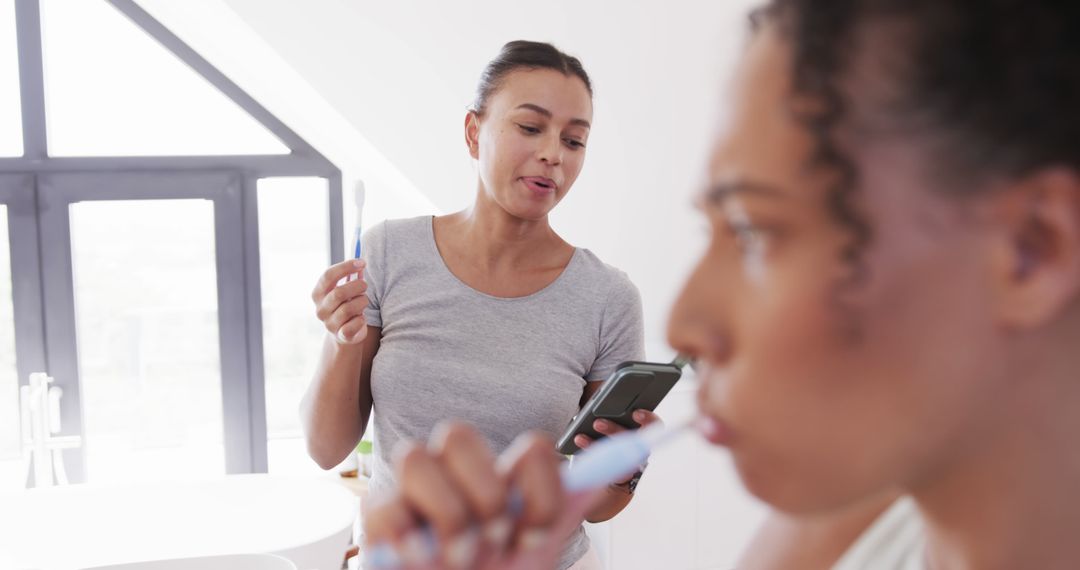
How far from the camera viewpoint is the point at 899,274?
0.30 meters

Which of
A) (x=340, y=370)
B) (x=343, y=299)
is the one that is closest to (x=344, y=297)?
(x=343, y=299)

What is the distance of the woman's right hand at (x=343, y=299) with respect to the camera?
0.96 m

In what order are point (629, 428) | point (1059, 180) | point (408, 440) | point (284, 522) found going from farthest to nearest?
point (284, 522) < point (408, 440) < point (629, 428) < point (1059, 180)

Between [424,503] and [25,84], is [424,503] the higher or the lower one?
the lower one

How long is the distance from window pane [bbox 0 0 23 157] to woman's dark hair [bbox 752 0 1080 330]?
2.90 metres

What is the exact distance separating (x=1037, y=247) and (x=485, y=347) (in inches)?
32.0

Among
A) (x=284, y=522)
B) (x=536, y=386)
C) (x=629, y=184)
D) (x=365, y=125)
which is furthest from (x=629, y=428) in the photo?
(x=284, y=522)

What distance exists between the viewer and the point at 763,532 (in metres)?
0.58

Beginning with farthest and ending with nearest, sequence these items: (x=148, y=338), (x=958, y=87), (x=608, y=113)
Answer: (x=148, y=338), (x=608, y=113), (x=958, y=87)

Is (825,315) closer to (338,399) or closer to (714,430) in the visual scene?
(714,430)

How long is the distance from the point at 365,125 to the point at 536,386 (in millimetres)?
1164

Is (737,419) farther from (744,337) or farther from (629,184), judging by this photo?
(629,184)

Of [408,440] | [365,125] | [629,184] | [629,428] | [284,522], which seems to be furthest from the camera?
[284,522]

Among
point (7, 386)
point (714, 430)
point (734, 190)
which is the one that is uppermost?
point (734, 190)
